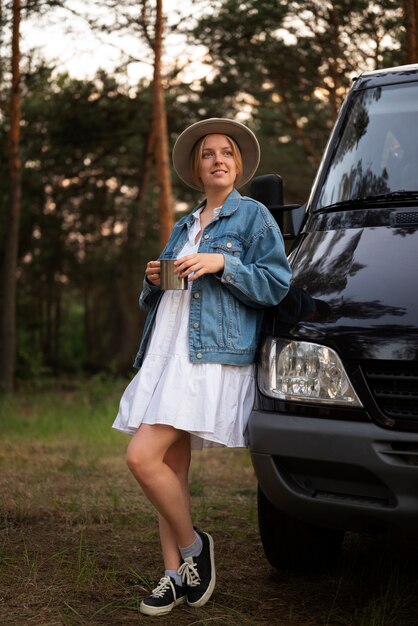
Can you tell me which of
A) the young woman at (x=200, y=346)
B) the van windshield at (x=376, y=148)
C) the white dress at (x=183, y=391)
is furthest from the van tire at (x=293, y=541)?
the van windshield at (x=376, y=148)

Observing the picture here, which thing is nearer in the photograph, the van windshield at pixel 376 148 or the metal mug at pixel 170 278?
the metal mug at pixel 170 278

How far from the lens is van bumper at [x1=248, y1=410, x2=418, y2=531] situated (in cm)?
285

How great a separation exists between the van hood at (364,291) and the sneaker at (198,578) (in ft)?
3.45

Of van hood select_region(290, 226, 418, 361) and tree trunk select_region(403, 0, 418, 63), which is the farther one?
tree trunk select_region(403, 0, 418, 63)

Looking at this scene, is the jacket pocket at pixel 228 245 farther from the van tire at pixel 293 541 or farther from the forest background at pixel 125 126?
the forest background at pixel 125 126

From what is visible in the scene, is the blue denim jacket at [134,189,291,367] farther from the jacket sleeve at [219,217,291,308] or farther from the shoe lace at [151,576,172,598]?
the shoe lace at [151,576,172,598]

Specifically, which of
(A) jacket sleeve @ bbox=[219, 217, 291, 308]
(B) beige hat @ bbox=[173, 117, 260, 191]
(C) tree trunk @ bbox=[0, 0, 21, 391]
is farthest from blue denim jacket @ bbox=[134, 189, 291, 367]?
(C) tree trunk @ bbox=[0, 0, 21, 391]

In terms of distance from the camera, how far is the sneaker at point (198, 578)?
3.54 meters

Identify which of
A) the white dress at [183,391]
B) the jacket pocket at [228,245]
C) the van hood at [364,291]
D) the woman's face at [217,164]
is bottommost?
the white dress at [183,391]

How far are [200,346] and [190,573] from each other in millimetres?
927

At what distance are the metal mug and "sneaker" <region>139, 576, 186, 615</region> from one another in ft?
3.85

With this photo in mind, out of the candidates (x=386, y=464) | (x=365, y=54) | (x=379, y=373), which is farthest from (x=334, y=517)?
(x=365, y=54)

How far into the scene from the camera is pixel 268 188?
4.07 metres

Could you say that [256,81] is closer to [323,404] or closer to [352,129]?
[352,129]
